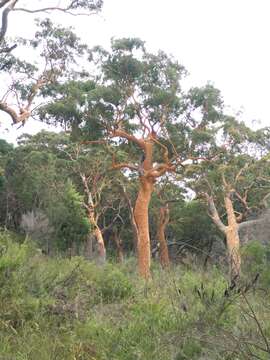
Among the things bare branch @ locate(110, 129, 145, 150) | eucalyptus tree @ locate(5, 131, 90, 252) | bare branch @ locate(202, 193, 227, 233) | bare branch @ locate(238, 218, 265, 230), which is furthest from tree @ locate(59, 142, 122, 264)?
bare branch @ locate(238, 218, 265, 230)

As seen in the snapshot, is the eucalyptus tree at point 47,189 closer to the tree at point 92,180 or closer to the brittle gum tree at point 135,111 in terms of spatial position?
the tree at point 92,180

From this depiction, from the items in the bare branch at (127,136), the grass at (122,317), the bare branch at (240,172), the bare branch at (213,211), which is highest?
the bare branch at (127,136)

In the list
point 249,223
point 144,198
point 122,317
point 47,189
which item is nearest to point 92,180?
point 47,189

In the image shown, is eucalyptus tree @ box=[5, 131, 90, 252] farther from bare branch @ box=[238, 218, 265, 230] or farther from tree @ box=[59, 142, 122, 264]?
bare branch @ box=[238, 218, 265, 230]

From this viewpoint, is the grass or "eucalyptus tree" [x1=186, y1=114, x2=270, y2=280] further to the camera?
"eucalyptus tree" [x1=186, y1=114, x2=270, y2=280]

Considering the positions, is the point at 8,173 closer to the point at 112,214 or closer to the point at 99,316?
the point at 112,214

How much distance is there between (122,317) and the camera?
5.71 m

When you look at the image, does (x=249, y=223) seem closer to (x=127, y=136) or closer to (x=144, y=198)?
(x=144, y=198)

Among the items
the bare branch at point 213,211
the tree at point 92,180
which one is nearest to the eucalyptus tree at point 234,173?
the bare branch at point 213,211

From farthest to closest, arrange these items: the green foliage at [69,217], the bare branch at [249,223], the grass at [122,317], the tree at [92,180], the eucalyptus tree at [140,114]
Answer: the green foliage at [69,217] < the tree at [92,180] < the bare branch at [249,223] < the eucalyptus tree at [140,114] < the grass at [122,317]

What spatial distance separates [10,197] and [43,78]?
16461mm

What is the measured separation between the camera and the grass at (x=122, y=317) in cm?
404

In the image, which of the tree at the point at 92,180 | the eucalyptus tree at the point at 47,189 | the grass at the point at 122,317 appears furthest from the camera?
the eucalyptus tree at the point at 47,189

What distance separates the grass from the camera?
13.3 ft
